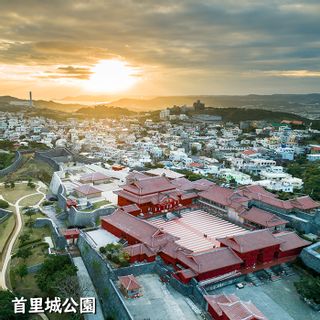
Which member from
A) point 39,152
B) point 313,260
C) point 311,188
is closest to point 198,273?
point 313,260

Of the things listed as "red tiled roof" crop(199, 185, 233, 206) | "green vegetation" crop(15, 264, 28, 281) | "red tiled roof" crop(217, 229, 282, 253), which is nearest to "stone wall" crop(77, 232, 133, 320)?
"green vegetation" crop(15, 264, 28, 281)

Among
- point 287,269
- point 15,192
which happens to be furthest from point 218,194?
point 15,192

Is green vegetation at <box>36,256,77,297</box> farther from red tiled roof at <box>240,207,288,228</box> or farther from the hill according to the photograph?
the hill

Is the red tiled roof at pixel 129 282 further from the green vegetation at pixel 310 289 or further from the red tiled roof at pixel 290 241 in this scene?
the red tiled roof at pixel 290 241

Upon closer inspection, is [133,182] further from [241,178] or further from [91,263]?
[241,178]

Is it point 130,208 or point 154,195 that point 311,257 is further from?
point 130,208

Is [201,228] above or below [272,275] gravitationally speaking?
above
